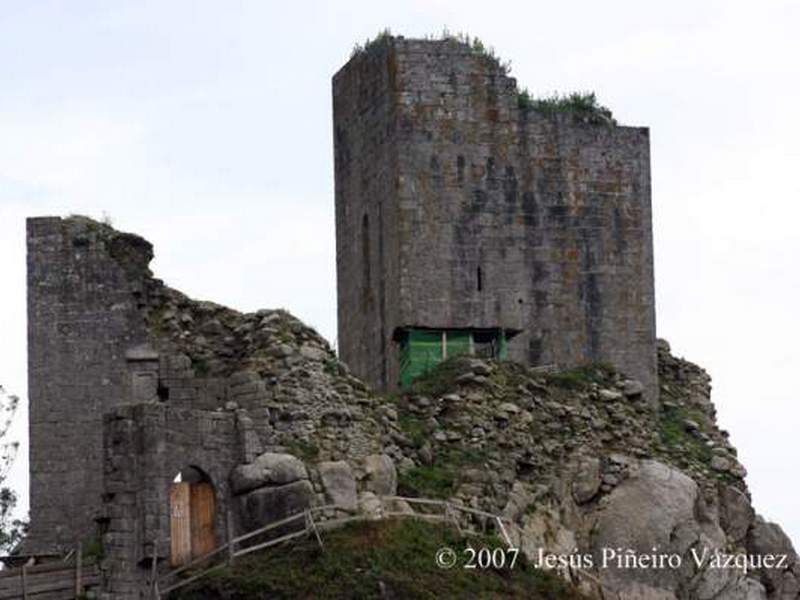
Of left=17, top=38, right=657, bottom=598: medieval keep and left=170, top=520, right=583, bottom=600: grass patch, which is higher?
left=17, top=38, right=657, bottom=598: medieval keep

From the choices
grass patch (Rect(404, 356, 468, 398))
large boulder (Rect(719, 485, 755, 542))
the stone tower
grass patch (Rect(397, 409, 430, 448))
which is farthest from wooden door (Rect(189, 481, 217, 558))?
large boulder (Rect(719, 485, 755, 542))

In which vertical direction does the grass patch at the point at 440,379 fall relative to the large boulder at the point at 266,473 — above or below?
above

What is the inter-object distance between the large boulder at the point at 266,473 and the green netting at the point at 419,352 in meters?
6.35

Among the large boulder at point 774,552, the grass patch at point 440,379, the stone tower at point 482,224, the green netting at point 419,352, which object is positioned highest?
the stone tower at point 482,224

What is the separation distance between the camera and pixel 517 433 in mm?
58156

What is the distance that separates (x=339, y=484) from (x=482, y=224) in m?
7.87

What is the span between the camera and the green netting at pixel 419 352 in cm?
6025

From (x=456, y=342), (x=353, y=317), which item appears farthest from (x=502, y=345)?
(x=353, y=317)

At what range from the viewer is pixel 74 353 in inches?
2247

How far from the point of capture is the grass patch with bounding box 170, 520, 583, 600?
170ft

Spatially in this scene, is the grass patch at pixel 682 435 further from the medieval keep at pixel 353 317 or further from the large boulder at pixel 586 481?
the large boulder at pixel 586 481

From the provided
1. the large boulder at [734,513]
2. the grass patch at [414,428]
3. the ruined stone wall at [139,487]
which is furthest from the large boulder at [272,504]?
the large boulder at [734,513]

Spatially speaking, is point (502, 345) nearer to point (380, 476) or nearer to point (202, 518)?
point (380, 476)

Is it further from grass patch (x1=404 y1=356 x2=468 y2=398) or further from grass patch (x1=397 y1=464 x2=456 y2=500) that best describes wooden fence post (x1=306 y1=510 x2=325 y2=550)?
grass patch (x1=404 y1=356 x2=468 y2=398)
